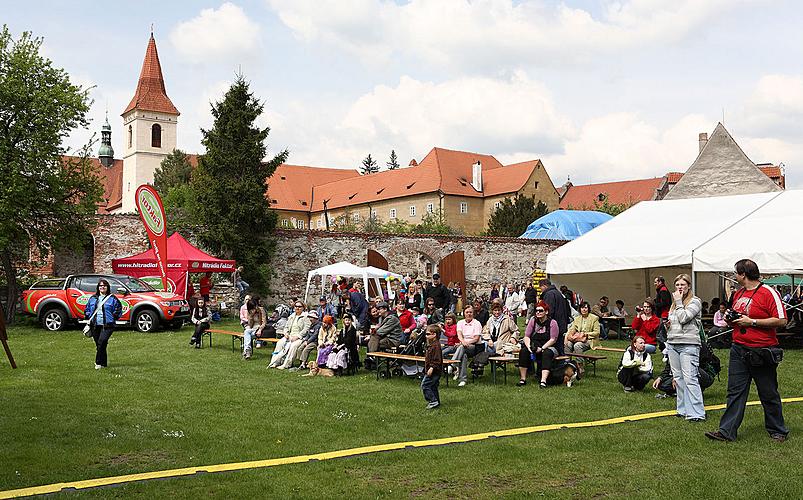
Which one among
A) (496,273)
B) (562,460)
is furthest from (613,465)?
(496,273)

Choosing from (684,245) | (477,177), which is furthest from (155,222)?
(477,177)

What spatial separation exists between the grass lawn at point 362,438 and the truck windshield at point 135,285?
8.05 m

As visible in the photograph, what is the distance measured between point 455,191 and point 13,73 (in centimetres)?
4805

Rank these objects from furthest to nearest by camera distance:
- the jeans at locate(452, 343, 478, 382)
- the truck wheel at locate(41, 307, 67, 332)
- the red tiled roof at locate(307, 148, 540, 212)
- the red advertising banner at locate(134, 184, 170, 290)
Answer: the red tiled roof at locate(307, 148, 540, 212), the red advertising banner at locate(134, 184, 170, 290), the truck wheel at locate(41, 307, 67, 332), the jeans at locate(452, 343, 478, 382)

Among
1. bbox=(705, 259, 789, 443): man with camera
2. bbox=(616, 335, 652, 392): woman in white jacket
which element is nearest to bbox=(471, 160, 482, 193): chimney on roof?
bbox=(616, 335, 652, 392): woman in white jacket

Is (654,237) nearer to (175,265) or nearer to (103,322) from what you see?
→ (103,322)

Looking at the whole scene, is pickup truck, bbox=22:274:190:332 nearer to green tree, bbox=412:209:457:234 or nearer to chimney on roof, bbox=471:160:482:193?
green tree, bbox=412:209:457:234

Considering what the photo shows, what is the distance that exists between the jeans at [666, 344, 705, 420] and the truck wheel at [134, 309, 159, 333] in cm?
1460

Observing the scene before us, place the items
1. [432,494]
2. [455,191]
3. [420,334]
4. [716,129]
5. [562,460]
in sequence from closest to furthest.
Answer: [432,494], [562,460], [420,334], [716,129], [455,191]

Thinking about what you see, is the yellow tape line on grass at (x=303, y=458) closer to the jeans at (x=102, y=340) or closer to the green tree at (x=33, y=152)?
the jeans at (x=102, y=340)

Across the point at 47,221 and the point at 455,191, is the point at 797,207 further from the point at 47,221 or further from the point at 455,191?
the point at 455,191

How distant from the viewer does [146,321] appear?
1967 centimetres

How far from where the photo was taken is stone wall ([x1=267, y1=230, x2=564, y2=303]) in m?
29.3

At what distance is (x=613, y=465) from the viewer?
254 inches
